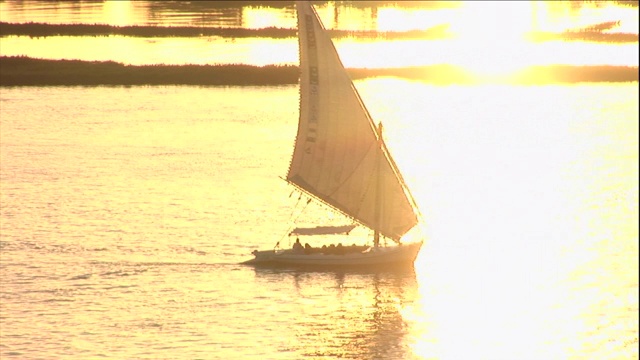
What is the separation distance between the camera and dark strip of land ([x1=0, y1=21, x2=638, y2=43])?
151125 mm

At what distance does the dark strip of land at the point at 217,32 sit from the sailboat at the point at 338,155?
87.9 m

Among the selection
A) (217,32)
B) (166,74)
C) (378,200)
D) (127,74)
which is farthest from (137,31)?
(378,200)

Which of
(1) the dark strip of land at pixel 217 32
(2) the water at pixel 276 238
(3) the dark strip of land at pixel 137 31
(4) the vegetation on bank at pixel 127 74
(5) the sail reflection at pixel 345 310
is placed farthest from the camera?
(1) the dark strip of land at pixel 217 32

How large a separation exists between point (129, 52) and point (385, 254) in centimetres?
8640

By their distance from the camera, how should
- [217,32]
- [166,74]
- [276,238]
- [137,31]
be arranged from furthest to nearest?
[217,32] → [137,31] → [166,74] → [276,238]

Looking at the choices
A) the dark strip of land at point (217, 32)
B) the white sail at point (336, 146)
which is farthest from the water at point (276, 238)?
the dark strip of land at point (217, 32)

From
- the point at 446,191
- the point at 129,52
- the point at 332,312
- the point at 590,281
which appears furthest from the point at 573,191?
the point at 129,52

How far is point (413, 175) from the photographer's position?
91.0 metres

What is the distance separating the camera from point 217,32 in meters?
156

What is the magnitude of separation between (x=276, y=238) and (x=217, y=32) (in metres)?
88.1

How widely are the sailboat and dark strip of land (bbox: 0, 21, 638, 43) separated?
87949 mm

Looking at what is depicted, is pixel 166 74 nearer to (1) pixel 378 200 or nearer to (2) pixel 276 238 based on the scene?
(2) pixel 276 238

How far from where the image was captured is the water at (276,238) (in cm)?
5347

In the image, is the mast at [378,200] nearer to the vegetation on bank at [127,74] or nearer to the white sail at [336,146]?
the white sail at [336,146]
